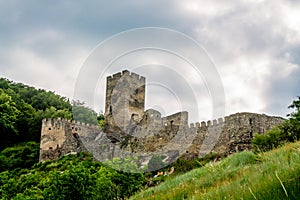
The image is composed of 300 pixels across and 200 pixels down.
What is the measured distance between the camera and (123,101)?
3481 cm

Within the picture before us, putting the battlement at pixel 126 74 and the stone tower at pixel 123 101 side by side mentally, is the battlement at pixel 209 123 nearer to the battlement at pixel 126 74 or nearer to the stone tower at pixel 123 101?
the stone tower at pixel 123 101

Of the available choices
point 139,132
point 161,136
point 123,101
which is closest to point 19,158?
point 123,101

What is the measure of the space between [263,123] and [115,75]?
1850 cm

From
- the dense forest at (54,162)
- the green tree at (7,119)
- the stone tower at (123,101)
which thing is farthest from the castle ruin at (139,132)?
the green tree at (7,119)

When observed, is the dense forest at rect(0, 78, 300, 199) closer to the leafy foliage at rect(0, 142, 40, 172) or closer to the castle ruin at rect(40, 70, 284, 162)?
the leafy foliage at rect(0, 142, 40, 172)

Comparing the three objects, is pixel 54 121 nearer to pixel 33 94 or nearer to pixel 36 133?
pixel 36 133

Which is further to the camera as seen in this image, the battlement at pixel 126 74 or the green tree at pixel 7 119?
the green tree at pixel 7 119

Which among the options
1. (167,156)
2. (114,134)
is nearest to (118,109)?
(114,134)

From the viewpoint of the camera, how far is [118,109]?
34750 millimetres

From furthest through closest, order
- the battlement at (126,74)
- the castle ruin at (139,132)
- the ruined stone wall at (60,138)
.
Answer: the battlement at (126,74), the ruined stone wall at (60,138), the castle ruin at (139,132)

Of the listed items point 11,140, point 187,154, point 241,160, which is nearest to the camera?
point 241,160

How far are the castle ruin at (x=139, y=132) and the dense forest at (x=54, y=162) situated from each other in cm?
141

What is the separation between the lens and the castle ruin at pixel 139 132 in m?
22.0

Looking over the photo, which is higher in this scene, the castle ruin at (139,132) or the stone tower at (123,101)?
the stone tower at (123,101)
